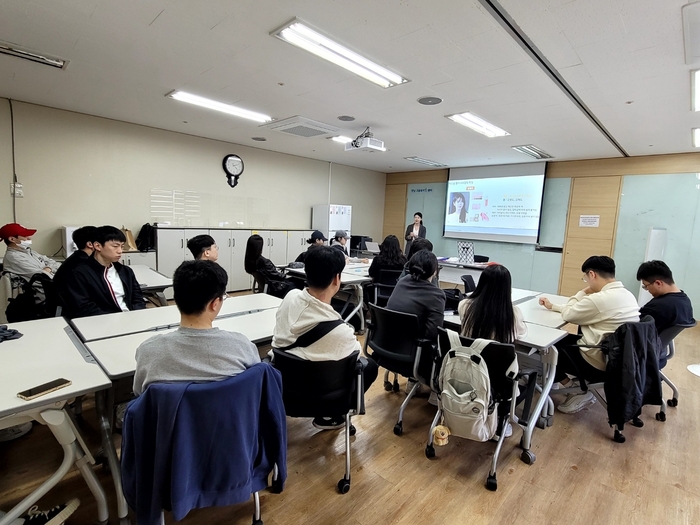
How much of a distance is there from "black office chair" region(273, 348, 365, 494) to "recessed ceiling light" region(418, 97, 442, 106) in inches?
121

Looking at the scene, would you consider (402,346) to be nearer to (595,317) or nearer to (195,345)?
(595,317)

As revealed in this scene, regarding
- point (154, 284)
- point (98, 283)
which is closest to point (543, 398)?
point (98, 283)

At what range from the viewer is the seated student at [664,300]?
2584mm

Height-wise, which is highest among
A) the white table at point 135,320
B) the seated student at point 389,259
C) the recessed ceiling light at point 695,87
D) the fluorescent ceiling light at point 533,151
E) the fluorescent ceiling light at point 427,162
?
the fluorescent ceiling light at point 427,162

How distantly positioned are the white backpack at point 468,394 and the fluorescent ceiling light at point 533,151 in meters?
5.05

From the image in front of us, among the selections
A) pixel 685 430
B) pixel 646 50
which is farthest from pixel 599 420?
pixel 646 50

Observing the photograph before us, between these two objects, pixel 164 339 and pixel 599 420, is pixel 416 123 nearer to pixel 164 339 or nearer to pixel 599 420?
pixel 599 420

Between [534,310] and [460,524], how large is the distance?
195 centimetres

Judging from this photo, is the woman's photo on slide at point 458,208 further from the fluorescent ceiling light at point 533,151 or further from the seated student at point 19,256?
the seated student at point 19,256

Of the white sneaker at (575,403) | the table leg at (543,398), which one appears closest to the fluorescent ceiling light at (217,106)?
the table leg at (543,398)

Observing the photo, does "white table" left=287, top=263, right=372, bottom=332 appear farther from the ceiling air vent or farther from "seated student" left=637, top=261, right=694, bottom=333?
"seated student" left=637, top=261, right=694, bottom=333

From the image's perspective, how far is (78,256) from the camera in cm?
253

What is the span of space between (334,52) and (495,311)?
2.36m

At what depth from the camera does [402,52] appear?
2.79 m
